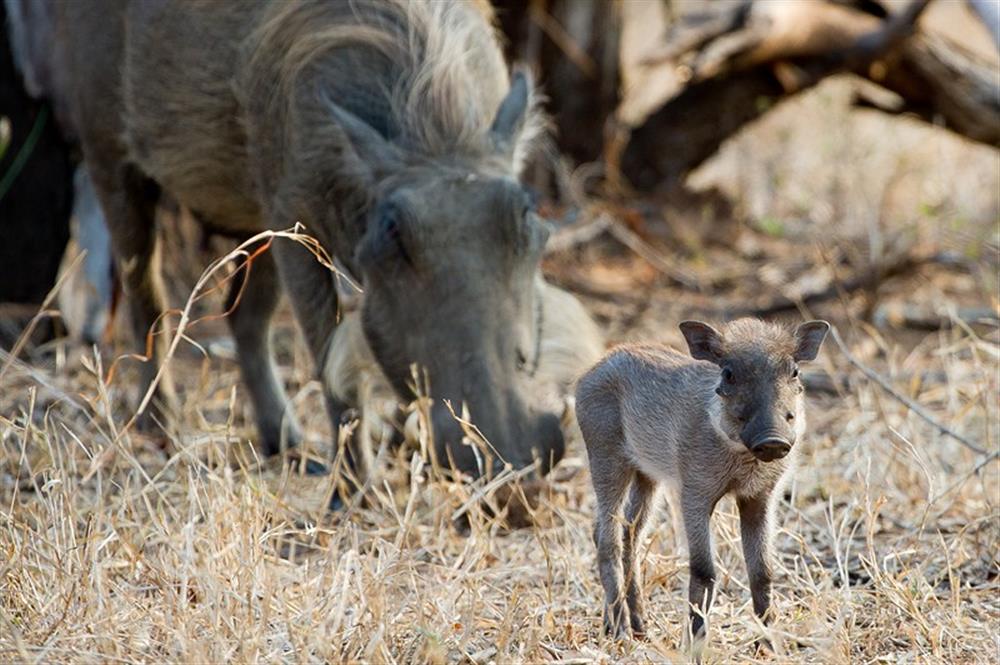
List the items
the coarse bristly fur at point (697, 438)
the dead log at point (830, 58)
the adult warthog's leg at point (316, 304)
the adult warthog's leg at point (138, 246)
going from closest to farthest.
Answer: the coarse bristly fur at point (697, 438)
the adult warthog's leg at point (316, 304)
the adult warthog's leg at point (138, 246)
the dead log at point (830, 58)

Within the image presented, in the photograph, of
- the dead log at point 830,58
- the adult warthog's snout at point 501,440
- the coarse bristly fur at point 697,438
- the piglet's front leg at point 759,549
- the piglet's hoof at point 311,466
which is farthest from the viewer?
the dead log at point 830,58

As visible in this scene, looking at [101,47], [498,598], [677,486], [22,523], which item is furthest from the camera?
[101,47]

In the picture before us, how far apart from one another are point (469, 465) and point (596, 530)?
0.97m

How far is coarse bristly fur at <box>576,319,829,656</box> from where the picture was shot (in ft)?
8.71

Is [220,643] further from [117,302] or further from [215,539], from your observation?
[117,302]

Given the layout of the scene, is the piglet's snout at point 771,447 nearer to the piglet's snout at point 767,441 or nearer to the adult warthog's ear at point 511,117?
the piglet's snout at point 767,441

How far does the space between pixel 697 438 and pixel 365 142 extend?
2004 millimetres

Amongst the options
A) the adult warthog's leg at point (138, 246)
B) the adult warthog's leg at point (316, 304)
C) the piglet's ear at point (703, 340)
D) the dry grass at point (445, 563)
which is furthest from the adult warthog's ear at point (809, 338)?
the adult warthog's leg at point (138, 246)

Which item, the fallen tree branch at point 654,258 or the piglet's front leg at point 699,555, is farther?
the fallen tree branch at point 654,258

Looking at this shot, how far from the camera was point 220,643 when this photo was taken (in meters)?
2.70

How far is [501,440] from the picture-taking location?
407 centimetres

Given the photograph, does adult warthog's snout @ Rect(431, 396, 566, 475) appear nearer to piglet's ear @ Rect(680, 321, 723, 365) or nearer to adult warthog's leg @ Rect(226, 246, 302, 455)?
piglet's ear @ Rect(680, 321, 723, 365)

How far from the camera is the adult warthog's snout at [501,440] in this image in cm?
407

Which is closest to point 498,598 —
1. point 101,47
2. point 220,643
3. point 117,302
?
point 220,643
